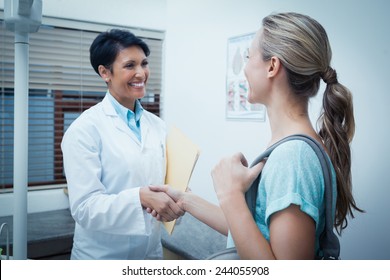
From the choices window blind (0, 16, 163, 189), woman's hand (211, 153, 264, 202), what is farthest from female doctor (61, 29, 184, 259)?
window blind (0, 16, 163, 189)

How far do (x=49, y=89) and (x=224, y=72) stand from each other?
93 centimetres

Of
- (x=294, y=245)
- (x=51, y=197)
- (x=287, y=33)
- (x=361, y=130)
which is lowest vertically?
(x=51, y=197)

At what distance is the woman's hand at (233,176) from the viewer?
58 cm

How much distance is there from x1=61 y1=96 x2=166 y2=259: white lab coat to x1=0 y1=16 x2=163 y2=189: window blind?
3.22 ft

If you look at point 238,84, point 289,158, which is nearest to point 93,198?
point 289,158

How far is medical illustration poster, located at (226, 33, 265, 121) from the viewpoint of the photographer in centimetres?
155

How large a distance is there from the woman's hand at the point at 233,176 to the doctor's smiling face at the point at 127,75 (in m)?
0.52

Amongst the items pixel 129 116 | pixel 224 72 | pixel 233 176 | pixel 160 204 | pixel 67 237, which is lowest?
pixel 67 237

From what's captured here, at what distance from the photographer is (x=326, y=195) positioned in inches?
22.8

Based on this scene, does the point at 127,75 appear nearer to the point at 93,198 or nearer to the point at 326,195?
the point at 93,198

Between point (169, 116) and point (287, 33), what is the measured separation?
1421 millimetres

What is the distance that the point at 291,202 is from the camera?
0.53 m

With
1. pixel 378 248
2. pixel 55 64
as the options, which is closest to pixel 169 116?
pixel 55 64
